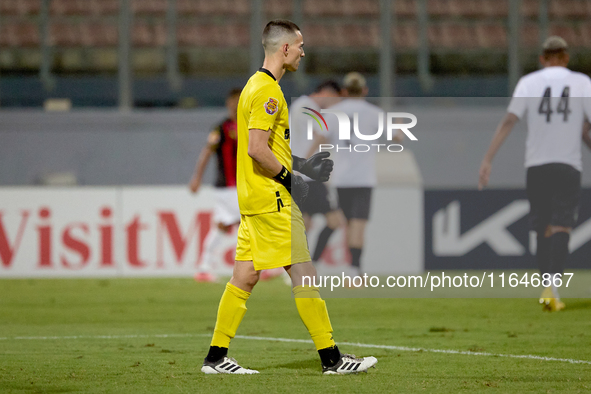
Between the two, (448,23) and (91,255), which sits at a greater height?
(448,23)

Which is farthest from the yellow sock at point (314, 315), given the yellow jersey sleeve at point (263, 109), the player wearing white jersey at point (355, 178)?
the player wearing white jersey at point (355, 178)

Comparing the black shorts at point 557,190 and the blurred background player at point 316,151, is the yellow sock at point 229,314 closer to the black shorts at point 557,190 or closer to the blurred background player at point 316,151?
the black shorts at point 557,190

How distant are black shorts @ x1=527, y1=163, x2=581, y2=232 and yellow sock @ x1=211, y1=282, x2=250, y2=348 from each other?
137 inches

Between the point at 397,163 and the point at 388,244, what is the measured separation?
4.01 feet

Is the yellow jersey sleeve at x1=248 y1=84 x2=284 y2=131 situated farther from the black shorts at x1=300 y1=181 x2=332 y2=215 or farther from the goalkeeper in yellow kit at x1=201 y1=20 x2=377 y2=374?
the black shorts at x1=300 y1=181 x2=332 y2=215

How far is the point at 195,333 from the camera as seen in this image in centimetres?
652

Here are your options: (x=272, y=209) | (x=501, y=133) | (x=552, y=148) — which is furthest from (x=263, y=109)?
(x=552, y=148)

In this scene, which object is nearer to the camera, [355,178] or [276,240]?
[276,240]

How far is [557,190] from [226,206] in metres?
4.16

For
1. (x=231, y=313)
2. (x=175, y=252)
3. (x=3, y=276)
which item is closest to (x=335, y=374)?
(x=231, y=313)

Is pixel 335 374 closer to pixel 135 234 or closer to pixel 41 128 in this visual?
pixel 135 234

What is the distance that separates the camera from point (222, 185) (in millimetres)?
10516

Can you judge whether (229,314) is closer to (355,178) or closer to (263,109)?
(263,109)

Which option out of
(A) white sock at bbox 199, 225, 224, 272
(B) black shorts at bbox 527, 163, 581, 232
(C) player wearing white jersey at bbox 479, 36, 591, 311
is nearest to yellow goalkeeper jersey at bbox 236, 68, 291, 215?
(C) player wearing white jersey at bbox 479, 36, 591, 311
